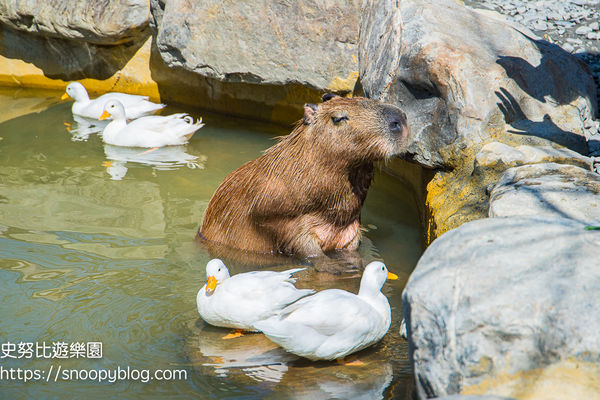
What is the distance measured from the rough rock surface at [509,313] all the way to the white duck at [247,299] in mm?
1127

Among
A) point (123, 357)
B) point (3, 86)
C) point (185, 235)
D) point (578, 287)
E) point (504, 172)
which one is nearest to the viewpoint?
point (578, 287)

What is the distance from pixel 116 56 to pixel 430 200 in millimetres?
5581

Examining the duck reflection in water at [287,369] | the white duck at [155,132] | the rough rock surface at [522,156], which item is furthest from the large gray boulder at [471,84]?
the white duck at [155,132]

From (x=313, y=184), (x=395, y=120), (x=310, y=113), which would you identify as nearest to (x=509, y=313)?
(x=395, y=120)

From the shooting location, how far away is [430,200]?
14.5ft

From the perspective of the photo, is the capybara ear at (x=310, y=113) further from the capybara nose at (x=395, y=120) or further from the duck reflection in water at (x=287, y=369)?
the duck reflection in water at (x=287, y=369)

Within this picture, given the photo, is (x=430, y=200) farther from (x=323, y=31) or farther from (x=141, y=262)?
(x=323, y=31)

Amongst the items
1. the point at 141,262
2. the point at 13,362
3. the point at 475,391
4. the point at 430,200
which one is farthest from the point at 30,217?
the point at 475,391

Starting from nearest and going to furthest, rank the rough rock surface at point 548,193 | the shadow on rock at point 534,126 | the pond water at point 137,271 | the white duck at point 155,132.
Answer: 1. the rough rock surface at point 548,193
2. the pond water at point 137,271
3. the shadow on rock at point 534,126
4. the white duck at point 155,132

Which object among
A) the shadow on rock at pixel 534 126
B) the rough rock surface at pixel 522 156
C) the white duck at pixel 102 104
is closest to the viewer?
the rough rock surface at pixel 522 156

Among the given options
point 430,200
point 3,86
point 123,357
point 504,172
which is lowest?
point 3,86

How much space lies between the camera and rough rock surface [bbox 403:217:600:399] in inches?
88.0

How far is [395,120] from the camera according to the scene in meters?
4.37

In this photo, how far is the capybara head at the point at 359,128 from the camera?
4.36 metres
